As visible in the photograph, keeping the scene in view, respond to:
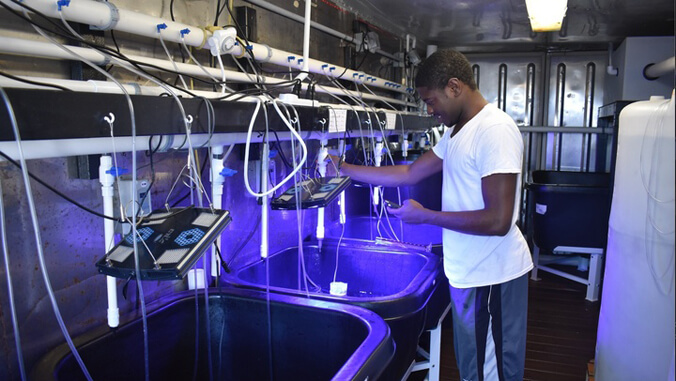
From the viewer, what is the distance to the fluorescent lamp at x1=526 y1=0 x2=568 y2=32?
7.80ft

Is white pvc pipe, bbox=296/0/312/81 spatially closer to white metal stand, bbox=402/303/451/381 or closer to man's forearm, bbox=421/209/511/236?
man's forearm, bbox=421/209/511/236

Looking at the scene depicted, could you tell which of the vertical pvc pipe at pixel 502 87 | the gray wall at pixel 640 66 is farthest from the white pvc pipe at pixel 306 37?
the vertical pvc pipe at pixel 502 87

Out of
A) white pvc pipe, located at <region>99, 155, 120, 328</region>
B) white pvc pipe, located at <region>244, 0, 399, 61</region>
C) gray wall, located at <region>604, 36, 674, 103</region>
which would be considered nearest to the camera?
white pvc pipe, located at <region>99, 155, 120, 328</region>

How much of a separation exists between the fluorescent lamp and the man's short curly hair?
98cm

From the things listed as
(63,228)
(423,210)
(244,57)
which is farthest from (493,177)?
(63,228)

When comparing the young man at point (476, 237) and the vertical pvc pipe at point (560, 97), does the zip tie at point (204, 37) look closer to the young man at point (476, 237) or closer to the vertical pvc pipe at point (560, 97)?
the young man at point (476, 237)

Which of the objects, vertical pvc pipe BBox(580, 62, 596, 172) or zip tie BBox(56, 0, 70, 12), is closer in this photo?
zip tie BBox(56, 0, 70, 12)

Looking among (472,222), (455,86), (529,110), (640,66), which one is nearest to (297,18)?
(455,86)

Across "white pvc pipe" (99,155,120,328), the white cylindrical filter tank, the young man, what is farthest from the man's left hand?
"white pvc pipe" (99,155,120,328)

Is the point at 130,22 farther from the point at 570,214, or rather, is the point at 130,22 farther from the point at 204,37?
the point at 570,214

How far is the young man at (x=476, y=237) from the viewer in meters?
1.55

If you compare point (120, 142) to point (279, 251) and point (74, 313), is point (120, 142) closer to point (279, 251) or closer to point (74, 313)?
point (74, 313)

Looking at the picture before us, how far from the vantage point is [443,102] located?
169 cm

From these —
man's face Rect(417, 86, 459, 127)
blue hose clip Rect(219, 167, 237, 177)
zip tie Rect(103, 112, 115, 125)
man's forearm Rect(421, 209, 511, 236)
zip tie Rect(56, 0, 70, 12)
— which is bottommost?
man's forearm Rect(421, 209, 511, 236)
